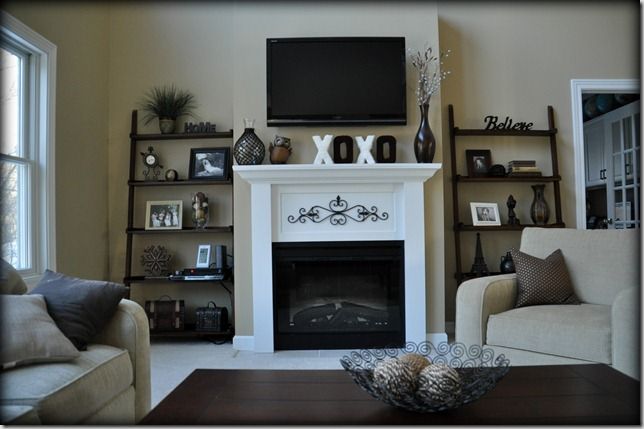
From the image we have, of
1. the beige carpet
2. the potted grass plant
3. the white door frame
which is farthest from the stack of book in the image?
the potted grass plant

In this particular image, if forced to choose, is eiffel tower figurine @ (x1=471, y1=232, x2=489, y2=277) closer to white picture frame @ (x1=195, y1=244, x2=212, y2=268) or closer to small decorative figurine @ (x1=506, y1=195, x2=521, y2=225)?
small decorative figurine @ (x1=506, y1=195, x2=521, y2=225)

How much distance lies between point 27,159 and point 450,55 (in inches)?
133

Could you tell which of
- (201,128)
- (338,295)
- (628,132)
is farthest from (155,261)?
(628,132)

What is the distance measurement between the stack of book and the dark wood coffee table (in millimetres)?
2713

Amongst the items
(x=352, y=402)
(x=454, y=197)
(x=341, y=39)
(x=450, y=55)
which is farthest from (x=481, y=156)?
(x=352, y=402)

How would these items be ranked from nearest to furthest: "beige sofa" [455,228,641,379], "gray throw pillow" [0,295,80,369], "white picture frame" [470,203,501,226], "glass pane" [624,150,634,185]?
"gray throw pillow" [0,295,80,369] → "beige sofa" [455,228,641,379] → "white picture frame" [470,203,501,226] → "glass pane" [624,150,634,185]

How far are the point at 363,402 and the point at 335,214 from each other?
239cm

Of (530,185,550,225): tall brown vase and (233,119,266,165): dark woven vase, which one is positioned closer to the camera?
(233,119,266,165): dark woven vase

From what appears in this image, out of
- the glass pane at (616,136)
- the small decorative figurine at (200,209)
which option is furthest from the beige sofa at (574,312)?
the glass pane at (616,136)

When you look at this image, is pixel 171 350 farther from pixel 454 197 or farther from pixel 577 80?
pixel 577 80

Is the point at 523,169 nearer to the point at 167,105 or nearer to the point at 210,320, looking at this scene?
the point at 210,320

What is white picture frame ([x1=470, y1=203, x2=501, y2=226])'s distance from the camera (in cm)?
418

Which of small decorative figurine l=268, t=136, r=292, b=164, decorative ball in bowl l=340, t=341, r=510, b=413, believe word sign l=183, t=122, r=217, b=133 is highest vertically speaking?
believe word sign l=183, t=122, r=217, b=133

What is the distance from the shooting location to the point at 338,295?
3.83 metres
